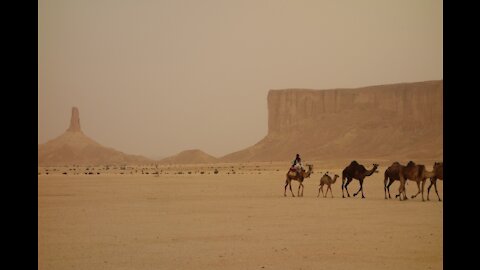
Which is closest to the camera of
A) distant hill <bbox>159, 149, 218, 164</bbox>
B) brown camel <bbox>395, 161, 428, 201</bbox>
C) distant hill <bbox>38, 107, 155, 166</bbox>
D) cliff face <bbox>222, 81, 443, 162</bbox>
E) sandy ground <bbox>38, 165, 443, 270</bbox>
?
sandy ground <bbox>38, 165, 443, 270</bbox>

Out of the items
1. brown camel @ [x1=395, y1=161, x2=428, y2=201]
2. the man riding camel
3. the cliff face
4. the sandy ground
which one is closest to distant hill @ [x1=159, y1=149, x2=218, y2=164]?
the cliff face

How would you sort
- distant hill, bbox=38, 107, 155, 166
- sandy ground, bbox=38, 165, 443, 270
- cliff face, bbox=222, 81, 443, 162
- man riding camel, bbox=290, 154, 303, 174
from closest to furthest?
sandy ground, bbox=38, 165, 443, 270 < man riding camel, bbox=290, 154, 303, 174 < cliff face, bbox=222, 81, 443, 162 < distant hill, bbox=38, 107, 155, 166

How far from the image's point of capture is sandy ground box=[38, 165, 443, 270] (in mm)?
9297

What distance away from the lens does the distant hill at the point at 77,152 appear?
154 metres

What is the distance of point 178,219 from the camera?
15805 millimetres

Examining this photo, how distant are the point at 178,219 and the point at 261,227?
10.1 feet

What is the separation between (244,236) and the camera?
482 inches

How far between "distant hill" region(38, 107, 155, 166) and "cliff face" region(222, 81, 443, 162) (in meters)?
40.3

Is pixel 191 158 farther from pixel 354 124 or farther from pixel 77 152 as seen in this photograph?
pixel 354 124

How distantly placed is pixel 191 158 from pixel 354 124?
1876 inches

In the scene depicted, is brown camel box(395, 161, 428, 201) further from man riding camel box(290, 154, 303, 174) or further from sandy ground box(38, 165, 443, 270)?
man riding camel box(290, 154, 303, 174)

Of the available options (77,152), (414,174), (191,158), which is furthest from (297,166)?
(77,152)
